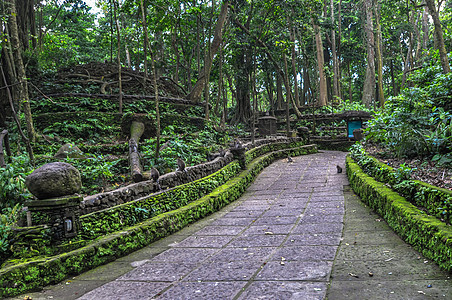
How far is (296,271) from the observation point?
319 centimetres

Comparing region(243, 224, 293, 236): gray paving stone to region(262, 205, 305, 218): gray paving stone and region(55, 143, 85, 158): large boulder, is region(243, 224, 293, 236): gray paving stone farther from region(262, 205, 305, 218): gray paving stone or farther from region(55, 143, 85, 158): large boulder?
region(55, 143, 85, 158): large boulder

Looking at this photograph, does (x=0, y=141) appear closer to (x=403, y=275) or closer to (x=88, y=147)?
(x=88, y=147)

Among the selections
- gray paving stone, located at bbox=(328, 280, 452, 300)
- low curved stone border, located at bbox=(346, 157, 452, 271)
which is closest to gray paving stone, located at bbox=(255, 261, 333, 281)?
gray paving stone, located at bbox=(328, 280, 452, 300)

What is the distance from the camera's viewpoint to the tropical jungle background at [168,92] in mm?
6375

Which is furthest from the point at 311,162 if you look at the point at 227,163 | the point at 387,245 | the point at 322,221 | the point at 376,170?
the point at 387,245

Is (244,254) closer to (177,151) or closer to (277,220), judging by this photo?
(277,220)

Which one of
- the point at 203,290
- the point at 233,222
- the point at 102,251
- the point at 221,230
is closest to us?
the point at 203,290

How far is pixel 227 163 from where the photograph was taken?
9.19 m

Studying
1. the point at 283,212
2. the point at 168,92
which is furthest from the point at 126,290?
the point at 168,92

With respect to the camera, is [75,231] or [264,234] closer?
[75,231]

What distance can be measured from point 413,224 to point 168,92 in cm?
1590

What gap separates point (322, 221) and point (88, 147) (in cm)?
737

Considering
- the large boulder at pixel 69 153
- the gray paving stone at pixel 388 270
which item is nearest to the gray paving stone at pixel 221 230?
the gray paving stone at pixel 388 270

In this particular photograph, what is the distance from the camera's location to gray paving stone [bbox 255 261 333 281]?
3045 mm
